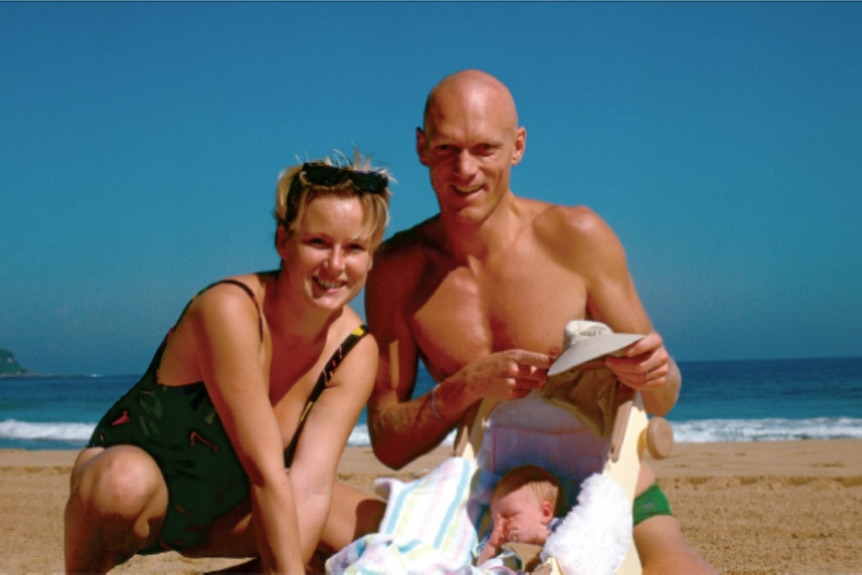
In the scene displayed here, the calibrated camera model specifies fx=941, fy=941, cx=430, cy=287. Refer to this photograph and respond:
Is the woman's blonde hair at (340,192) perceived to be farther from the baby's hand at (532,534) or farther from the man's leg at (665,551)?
the man's leg at (665,551)

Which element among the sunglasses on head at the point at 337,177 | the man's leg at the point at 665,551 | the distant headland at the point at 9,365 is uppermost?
the sunglasses on head at the point at 337,177

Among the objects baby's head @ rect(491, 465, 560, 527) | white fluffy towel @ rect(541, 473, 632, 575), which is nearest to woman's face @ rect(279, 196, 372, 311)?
baby's head @ rect(491, 465, 560, 527)

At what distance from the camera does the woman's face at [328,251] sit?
309cm

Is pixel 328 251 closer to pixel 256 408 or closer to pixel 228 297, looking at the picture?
pixel 228 297

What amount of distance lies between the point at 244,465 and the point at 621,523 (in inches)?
48.1

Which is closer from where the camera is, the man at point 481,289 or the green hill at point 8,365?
the man at point 481,289

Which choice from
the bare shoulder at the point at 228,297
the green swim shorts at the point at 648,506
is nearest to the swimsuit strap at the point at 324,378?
the bare shoulder at the point at 228,297

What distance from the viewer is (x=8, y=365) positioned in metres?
56.2

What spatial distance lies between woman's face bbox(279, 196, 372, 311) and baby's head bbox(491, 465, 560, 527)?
34.1 inches

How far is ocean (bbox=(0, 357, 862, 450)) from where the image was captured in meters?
16.0

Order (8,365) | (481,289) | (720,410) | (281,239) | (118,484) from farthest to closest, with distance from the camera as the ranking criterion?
(8,365) < (720,410) < (481,289) < (281,239) < (118,484)

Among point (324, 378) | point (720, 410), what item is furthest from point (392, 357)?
point (720, 410)

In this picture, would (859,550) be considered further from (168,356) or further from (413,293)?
(168,356)

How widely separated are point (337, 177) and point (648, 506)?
175 centimetres
